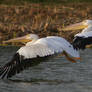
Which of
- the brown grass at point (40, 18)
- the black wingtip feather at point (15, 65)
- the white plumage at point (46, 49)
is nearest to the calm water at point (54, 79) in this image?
the black wingtip feather at point (15, 65)

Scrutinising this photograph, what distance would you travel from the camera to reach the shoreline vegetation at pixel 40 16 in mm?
15461

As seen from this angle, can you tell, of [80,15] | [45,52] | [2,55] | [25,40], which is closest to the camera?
[45,52]

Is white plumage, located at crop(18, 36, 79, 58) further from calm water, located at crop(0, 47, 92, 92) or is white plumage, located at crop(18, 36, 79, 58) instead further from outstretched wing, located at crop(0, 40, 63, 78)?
calm water, located at crop(0, 47, 92, 92)

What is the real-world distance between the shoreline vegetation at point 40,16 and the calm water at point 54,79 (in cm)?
322

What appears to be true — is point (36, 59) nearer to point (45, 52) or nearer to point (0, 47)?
point (45, 52)

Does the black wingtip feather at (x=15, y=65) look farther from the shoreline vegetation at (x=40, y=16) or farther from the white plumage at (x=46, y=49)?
the shoreline vegetation at (x=40, y=16)

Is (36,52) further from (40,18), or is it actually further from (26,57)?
(40,18)

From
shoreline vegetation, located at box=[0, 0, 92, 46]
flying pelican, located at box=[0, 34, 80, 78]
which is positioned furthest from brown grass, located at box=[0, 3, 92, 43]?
flying pelican, located at box=[0, 34, 80, 78]

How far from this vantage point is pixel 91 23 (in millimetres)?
11898

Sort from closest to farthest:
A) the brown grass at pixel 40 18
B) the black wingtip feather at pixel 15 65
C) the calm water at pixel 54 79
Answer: the calm water at pixel 54 79 < the black wingtip feather at pixel 15 65 < the brown grass at pixel 40 18

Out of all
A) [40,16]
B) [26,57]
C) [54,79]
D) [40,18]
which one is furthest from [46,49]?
[40,16]

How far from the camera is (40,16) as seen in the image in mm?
17219

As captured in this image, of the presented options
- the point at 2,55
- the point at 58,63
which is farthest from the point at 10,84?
the point at 2,55

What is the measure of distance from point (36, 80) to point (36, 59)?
69 cm
